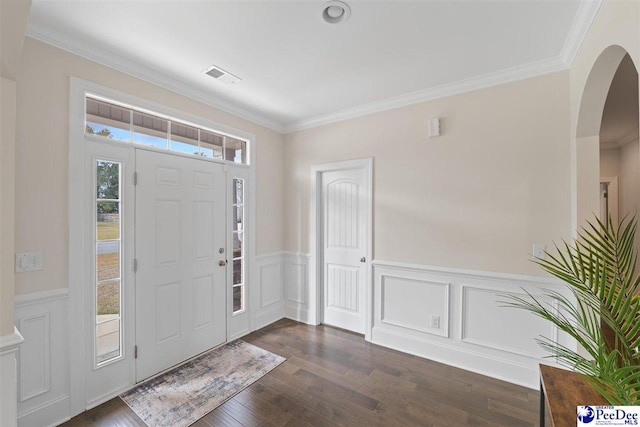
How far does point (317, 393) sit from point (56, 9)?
10.5 ft

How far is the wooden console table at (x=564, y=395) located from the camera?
1122 mm

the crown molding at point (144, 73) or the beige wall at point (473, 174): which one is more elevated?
the crown molding at point (144, 73)

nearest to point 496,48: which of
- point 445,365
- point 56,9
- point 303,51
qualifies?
point 303,51

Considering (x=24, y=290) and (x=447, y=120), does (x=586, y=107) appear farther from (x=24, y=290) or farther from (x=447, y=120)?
(x=24, y=290)

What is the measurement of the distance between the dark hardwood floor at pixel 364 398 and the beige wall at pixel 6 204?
4.22 feet

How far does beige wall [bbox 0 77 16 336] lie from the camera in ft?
3.88

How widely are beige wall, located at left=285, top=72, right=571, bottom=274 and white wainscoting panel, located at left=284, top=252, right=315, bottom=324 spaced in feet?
3.65

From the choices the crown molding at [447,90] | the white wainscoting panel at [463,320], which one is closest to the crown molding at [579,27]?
the crown molding at [447,90]

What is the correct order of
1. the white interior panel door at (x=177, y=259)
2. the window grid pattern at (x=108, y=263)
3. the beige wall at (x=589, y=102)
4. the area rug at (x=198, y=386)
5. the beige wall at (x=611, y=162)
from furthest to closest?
1. the beige wall at (x=611, y=162)
2. the white interior panel door at (x=177, y=259)
3. the window grid pattern at (x=108, y=263)
4. the area rug at (x=198, y=386)
5. the beige wall at (x=589, y=102)

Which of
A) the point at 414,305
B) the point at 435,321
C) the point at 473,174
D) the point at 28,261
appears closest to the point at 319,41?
the point at 473,174

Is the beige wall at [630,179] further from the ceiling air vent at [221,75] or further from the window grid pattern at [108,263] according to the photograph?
the window grid pattern at [108,263]

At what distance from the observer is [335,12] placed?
1.73 m

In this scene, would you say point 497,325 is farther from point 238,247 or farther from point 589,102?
point 238,247

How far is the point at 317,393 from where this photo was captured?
7.39 feet
